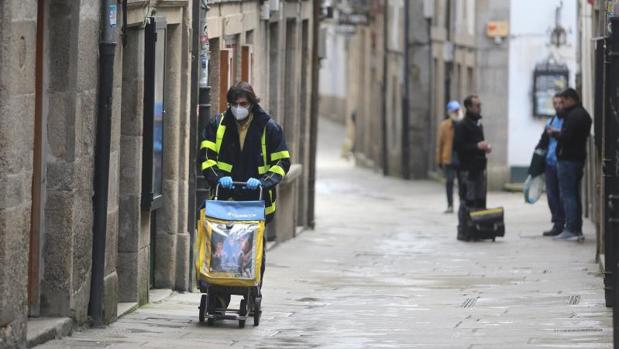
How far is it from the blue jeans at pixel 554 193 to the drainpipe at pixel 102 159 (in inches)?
399

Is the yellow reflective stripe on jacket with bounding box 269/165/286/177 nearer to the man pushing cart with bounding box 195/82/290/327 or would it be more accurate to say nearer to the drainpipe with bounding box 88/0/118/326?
the man pushing cart with bounding box 195/82/290/327

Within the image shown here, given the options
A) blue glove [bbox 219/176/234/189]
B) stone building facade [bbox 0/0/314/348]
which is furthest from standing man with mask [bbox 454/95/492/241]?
blue glove [bbox 219/176/234/189]

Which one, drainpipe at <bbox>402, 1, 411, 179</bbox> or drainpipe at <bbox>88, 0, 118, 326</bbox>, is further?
drainpipe at <bbox>402, 1, 411, 179</bbox>

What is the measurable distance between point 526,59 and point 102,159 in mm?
22148

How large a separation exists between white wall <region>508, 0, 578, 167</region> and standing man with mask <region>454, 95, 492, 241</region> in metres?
11.2

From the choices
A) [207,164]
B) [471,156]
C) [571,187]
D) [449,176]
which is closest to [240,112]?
[207,164]

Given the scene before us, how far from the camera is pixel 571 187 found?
20.5 m

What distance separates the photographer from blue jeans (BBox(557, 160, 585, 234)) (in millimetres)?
20344

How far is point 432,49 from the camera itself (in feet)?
131

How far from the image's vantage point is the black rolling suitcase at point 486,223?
21578mm

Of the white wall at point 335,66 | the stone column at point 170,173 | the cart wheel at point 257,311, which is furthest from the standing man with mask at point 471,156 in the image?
the white wall at point 335,66

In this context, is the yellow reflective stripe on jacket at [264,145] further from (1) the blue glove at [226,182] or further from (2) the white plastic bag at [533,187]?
(2) the white plastic bag at [533,187]

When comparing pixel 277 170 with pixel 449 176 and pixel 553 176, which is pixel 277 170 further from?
pixel 449 176

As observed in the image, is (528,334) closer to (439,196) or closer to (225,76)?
(225,76)
